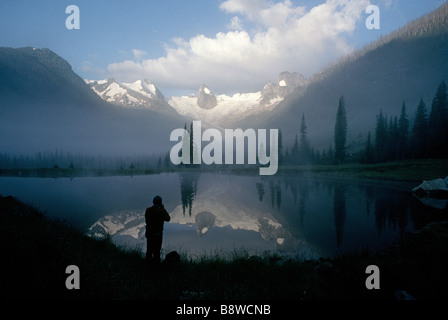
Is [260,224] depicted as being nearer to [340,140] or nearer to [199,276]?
[199,276]

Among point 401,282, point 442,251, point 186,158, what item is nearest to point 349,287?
point 401,282

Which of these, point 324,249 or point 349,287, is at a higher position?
point 349,287

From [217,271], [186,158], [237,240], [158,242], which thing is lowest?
[237,240]

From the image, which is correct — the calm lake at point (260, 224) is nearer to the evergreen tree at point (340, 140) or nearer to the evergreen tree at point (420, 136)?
the evergreen tree at point (420, 136)

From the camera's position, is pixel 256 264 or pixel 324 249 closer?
pixel 256 264

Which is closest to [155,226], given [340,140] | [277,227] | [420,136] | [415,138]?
[277,227]

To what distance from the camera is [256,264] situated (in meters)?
8.89

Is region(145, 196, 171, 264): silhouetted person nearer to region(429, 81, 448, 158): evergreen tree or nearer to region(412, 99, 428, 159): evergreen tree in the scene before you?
region(429, 81, 448, 158): evergreen tree

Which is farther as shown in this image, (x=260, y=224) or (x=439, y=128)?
(x=439, y=128)

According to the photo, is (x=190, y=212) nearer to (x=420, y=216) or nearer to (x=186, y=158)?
(x=420, y=216)

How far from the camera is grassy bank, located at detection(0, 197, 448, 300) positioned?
6121mm

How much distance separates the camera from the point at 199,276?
7965 millimetres

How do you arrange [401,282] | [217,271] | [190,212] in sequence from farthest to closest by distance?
[190,212], [217,271], [401,282]
